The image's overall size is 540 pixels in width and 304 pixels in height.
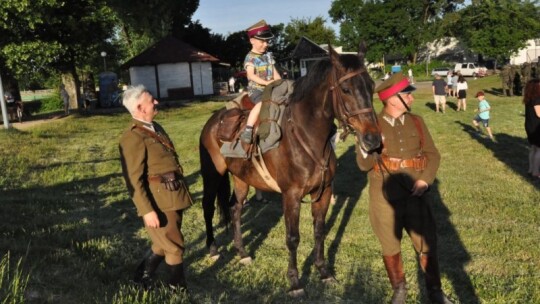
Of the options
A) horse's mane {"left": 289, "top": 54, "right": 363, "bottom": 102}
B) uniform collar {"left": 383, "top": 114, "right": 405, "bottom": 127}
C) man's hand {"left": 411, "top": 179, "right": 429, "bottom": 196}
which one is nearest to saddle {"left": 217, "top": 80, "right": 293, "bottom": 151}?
horse's mane {"left": 289, "top": 54, "right": 363, "bottom": 102}

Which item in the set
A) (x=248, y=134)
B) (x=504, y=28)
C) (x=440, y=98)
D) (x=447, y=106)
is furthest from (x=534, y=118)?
(x=504, y=28)

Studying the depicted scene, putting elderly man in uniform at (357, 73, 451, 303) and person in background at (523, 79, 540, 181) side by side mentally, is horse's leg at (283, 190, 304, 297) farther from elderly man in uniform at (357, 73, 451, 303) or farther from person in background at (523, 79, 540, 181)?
person in background at (523, 79, 540, 181)

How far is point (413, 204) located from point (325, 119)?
1.19 metres

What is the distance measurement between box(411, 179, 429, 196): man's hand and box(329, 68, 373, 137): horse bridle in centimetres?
72

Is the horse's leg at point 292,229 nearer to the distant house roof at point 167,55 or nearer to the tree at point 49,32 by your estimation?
the tree at point 49,32

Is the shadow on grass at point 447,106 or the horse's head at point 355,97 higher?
the horse's head at point 355,97

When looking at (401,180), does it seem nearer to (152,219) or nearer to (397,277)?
(397,277)

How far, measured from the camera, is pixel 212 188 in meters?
6.23

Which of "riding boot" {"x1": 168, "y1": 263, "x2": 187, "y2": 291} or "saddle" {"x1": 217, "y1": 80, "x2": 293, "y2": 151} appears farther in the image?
"saddle" {"x1": 217, "y1": 80, "x2": 293, "y2": 151}

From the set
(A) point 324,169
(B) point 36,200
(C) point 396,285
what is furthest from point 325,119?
(B) point 36,200

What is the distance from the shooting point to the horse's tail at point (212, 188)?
620 centimetres

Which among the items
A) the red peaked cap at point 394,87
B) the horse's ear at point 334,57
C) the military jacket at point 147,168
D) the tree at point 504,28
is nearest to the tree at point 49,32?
the military jacket at point 147,168

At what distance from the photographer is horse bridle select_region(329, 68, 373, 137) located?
380 centimetres

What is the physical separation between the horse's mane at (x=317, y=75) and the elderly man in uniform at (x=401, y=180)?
0.33 metres
